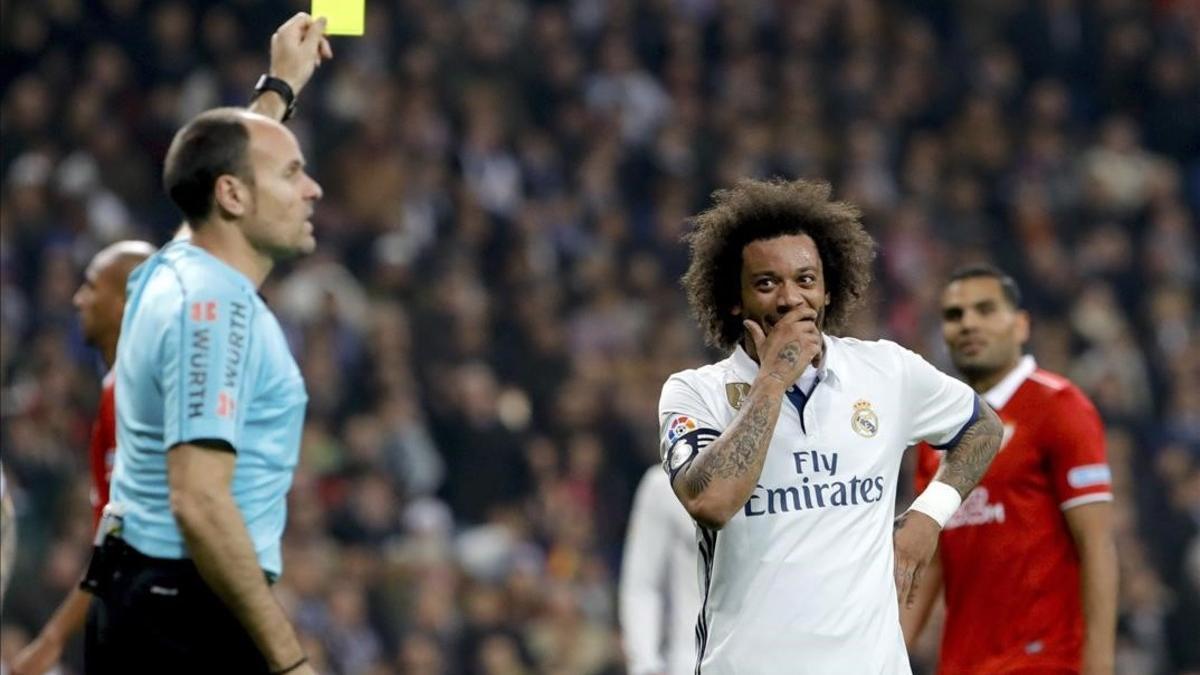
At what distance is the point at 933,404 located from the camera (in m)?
5.14

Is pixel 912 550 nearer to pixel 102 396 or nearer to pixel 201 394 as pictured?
pixel 201 394

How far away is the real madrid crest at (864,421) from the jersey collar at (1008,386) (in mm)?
1636

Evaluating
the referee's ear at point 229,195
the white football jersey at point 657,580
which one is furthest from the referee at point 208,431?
the white football jersey at point 657,580

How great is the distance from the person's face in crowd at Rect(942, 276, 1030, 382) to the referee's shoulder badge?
1917 mm

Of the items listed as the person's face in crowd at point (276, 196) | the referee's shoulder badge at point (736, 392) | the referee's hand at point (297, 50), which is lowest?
the referee's shoulder badge at point (736, 392)

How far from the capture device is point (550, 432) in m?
13.1

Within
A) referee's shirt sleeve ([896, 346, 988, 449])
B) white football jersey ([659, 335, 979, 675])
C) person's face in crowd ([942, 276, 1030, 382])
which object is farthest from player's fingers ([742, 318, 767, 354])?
person's face in crowd ([942, 276, 1030, 382])

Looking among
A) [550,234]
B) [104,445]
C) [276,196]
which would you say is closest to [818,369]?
[276,196]

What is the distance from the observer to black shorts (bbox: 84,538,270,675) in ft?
14.0

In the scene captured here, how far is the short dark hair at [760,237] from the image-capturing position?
16.9ft

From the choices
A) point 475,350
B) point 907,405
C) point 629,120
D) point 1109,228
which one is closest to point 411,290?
point 475,350

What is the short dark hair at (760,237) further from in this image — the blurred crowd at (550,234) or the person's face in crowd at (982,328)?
the blurred crowd at (550,234)

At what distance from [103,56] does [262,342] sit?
9920 mm

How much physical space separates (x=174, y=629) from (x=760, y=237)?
1819 mm
